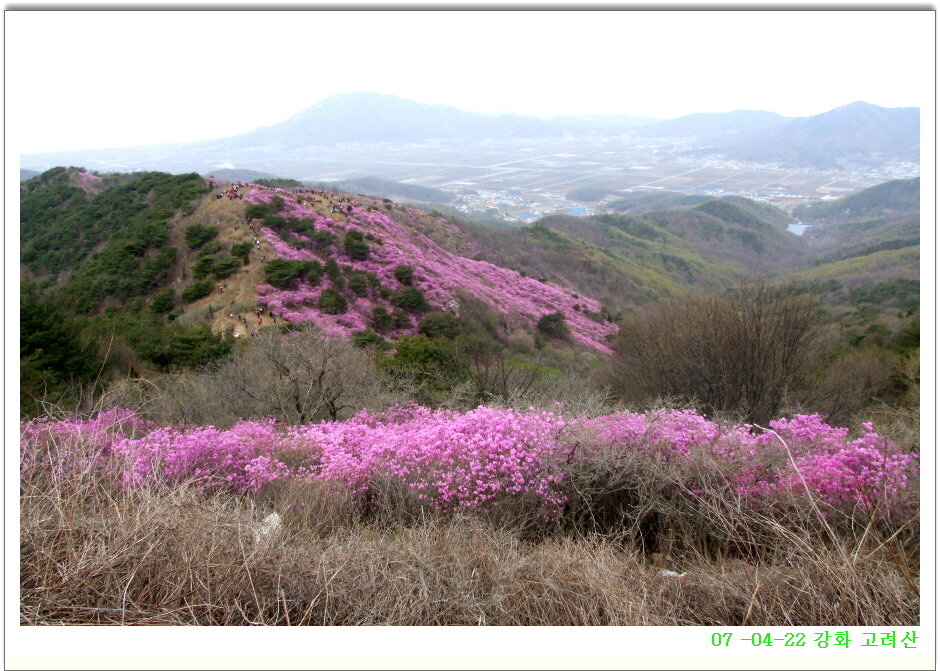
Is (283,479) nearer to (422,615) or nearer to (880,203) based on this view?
(422,615)

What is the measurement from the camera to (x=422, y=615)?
2471mm

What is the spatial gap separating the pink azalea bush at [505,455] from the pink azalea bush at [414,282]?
34.9 feet

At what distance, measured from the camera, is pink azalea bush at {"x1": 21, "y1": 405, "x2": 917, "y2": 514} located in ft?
14.4

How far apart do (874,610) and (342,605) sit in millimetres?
2626

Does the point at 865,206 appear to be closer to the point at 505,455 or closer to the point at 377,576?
the point at 505,455

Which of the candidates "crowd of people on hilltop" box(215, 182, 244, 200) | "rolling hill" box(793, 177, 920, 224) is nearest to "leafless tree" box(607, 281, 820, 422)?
"crowd of people on hilltop" box(215, 182, 244, 200)

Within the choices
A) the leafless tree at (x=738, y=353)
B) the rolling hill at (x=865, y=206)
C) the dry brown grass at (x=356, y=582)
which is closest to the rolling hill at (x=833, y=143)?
the rolling hill at (x=865, y=206)

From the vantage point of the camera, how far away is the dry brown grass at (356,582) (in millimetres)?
2373

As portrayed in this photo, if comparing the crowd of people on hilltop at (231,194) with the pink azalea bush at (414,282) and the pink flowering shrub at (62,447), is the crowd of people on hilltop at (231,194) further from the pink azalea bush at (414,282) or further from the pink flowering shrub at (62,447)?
the pink flowering shrub at (62,447)

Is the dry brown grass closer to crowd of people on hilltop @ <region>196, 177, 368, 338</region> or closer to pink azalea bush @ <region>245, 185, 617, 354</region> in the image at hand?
crowd of people on hilltop @ <region>196, 177, 368, 338</region>

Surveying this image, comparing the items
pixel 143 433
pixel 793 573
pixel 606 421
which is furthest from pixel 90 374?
pixel 793 573

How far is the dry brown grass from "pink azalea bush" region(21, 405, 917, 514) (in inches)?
52.2

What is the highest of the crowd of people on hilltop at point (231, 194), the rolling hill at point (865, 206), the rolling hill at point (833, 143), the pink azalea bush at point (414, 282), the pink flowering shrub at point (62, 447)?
Result: the rolling hill at point (833, 143)

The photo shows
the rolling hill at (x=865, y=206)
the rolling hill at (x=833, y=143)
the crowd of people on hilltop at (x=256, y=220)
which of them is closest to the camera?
the crowd of people on hilltop at (x=256, y=220)
